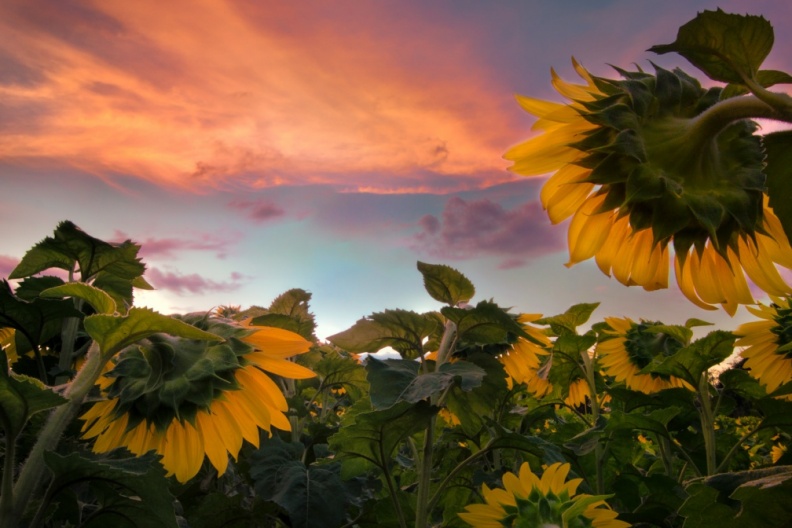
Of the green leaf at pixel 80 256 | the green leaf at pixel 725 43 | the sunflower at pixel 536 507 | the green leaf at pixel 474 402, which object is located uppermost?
the green leaf at pixel 80 256

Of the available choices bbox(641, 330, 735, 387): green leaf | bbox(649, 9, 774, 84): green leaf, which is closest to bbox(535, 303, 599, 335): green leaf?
bbox(641, 330, 735, 387): green leaf

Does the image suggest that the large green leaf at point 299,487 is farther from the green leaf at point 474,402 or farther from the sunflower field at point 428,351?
the green leaf at point 474,402

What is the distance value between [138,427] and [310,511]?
0.54m

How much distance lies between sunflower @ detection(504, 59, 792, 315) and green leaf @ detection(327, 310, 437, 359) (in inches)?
20.6

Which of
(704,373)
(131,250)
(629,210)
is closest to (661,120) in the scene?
(629,210)

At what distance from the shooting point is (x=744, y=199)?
105cm

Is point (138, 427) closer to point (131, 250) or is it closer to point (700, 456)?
point (131, 250)

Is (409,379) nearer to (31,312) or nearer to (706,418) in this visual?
(31,312)

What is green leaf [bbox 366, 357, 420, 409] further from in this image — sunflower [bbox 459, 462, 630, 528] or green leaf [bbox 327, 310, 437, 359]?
sunflower [bbox 459, 462, 630, 528]

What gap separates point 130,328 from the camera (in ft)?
3.03

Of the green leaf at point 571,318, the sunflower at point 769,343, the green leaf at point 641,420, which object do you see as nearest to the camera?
the green leaf at point 641,420

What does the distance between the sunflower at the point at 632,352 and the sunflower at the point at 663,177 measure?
1.95m

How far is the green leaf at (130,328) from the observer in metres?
0.88

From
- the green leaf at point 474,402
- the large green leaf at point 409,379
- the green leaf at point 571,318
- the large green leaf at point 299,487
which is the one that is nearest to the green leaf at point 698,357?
the green leaf at point 571,318
